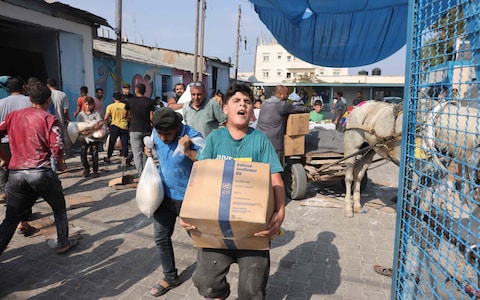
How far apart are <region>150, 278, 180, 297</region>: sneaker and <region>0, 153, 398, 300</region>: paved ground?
0.06 metres

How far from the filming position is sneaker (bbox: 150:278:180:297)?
9.58 ft

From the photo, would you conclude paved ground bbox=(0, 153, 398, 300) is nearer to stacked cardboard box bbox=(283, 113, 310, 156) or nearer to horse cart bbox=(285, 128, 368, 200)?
horse cart bbox=(285, 128, 368, 200)

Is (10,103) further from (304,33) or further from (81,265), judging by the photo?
(304,33)

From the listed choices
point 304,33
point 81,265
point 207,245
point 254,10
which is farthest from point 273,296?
point 254,10

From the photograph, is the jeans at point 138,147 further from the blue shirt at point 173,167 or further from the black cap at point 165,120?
the black cap at point 165,120

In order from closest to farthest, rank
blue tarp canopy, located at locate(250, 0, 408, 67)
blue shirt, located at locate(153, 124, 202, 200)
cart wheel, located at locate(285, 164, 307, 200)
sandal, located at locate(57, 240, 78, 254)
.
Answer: blue shirt, located at locate(153, 124, 202, 200), sandal, located at locate(57, 240, 78, 254), blue tarp canopy, located at locate(250, 0, 408, 67), cart wheel, located at locate(285, 164, 307, 200)

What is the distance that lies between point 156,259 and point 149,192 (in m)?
1.35

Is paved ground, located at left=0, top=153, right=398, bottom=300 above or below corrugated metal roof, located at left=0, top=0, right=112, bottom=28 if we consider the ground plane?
below

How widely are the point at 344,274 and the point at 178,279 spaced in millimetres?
1747

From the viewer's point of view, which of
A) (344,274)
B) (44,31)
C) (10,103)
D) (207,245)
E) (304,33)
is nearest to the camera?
(207,245)

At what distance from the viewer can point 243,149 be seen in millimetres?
2098

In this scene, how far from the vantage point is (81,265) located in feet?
11.3

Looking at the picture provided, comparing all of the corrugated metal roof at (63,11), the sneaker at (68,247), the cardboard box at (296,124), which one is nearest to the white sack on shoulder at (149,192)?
the sneaker at (68,247)

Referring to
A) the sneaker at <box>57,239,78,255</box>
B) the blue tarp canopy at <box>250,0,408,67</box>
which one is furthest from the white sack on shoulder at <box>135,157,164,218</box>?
the blue tarp canopy at <box>250,0,408,67</box>
